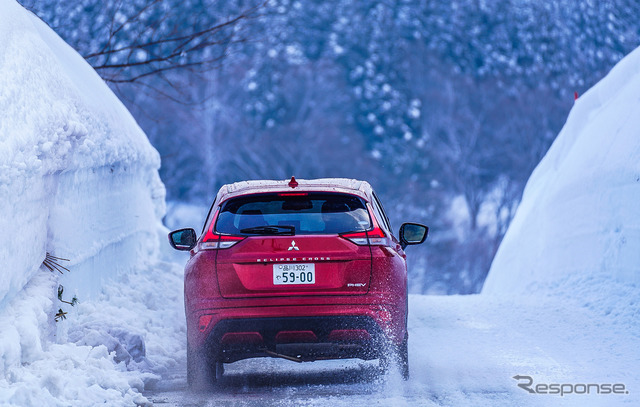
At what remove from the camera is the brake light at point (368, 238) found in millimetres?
7246

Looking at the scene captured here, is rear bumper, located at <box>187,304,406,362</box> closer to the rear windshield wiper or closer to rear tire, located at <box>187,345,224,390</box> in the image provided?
rear tire, located at <box>187,345,224,390</box>

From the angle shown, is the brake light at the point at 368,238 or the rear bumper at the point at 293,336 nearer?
the rear bumper at the point at 293,336

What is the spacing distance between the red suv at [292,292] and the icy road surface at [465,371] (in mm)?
334

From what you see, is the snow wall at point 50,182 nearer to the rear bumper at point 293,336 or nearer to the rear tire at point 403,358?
the rear bumper at point 293,336

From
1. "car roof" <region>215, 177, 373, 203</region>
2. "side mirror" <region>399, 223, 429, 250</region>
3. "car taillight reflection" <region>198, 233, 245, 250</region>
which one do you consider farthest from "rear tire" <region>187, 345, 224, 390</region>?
"side mirror" <region>399, 223, 429, 250</region>

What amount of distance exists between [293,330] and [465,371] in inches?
74.6

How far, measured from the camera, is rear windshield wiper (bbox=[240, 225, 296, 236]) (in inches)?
285

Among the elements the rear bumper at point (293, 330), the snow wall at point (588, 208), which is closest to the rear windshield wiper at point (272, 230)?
the rear bumper at point (293, 330)

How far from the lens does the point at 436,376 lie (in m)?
7.95

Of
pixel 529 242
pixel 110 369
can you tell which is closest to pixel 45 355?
pixel 110 369

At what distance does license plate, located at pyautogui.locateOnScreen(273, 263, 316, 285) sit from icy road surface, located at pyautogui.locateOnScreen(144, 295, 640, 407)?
85cm

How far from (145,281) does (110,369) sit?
560cm

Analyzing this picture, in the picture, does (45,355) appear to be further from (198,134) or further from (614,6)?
(614,6)

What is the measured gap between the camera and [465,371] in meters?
8.20
